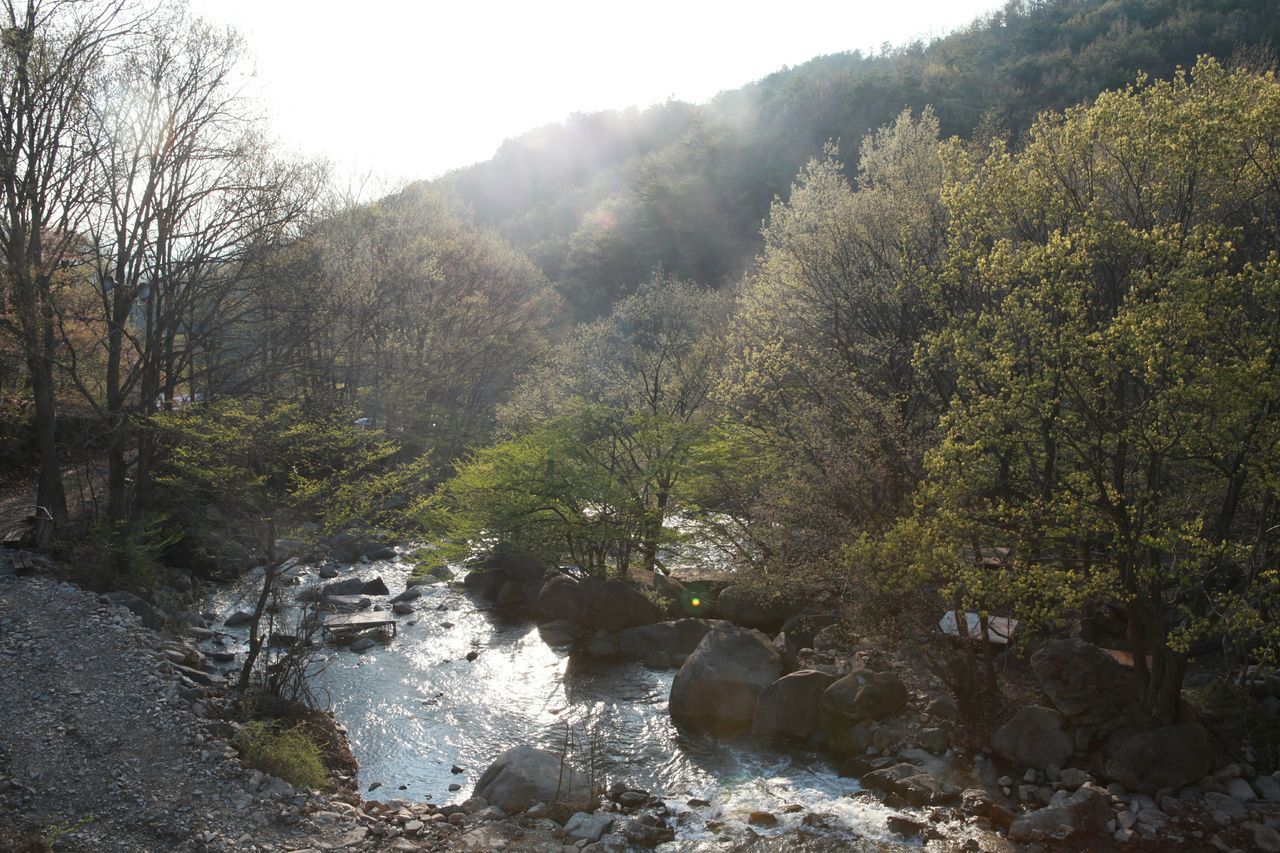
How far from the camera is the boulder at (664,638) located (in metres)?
19.5

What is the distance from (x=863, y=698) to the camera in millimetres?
14516

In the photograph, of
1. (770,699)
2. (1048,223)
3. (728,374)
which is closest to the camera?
(1048,223)

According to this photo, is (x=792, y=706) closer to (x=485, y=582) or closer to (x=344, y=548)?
(x=485, y=582)

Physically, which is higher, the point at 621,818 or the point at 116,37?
the point at 116,37

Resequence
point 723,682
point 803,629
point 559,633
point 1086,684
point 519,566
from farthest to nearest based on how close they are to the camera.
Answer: point 519,566
point 559,633
point 803,629
point 723,682
point 1086,684

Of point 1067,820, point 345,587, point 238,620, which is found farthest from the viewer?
point 345,587

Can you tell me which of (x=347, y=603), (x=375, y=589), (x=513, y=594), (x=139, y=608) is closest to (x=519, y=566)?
(x=513, y=594)

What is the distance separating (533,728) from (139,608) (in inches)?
348

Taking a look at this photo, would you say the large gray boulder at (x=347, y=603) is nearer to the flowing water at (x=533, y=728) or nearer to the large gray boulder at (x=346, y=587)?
the large gray boulder at (x=346, y=587)

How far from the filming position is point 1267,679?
507 inches

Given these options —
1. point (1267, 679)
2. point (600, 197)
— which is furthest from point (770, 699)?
point (600, 197)

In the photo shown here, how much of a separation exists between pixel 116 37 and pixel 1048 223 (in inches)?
827

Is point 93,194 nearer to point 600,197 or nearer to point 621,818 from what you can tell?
point 621,818

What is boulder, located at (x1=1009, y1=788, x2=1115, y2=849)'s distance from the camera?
11016 millimetres
